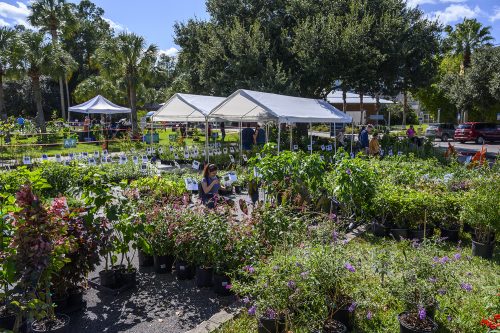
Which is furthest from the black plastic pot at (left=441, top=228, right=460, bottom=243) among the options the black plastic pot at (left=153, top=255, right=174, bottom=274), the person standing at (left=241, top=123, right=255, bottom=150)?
the person standing at (left=241, top=123, right=255, bottom=150)

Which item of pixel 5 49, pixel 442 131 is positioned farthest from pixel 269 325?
pixel 442 131

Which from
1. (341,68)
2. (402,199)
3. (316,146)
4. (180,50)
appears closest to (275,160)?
(402,199)

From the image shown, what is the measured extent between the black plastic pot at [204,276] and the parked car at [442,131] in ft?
98.4

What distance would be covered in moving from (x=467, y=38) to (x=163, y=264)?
40682mm

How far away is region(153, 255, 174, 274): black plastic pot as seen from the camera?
17.1ft

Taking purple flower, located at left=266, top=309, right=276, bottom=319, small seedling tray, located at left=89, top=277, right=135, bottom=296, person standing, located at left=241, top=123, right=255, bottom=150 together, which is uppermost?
person standing, located at left=241, top=123, right=255, bottom=150

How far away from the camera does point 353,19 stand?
19.2 m

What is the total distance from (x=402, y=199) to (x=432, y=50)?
642 inches

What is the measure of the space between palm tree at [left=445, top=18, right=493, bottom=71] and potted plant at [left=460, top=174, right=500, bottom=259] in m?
35.6

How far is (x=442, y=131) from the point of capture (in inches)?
1211

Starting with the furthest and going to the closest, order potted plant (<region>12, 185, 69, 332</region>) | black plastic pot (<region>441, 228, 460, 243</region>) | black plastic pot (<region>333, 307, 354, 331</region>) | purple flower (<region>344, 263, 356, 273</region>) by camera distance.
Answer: black plastic pot (<region>441, 228, 460, 243</region>), black plastic pot (<region>333, 307, 354, 331</region>), purple flower (<region>344, 263, 356, 273</region>), potted plant (<region>12, 185, 69, 332</region>)

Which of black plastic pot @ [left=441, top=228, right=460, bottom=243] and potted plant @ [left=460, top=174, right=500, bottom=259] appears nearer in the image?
potted plant @ [left=460, top=174, right=500, bottom=259]

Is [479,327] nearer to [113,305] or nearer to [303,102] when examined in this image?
[113,305]

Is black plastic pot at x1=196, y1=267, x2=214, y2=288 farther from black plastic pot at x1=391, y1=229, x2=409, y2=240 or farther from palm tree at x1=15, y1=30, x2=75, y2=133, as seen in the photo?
palm tree at x1=15, y1=30, x2=75, y2=133
